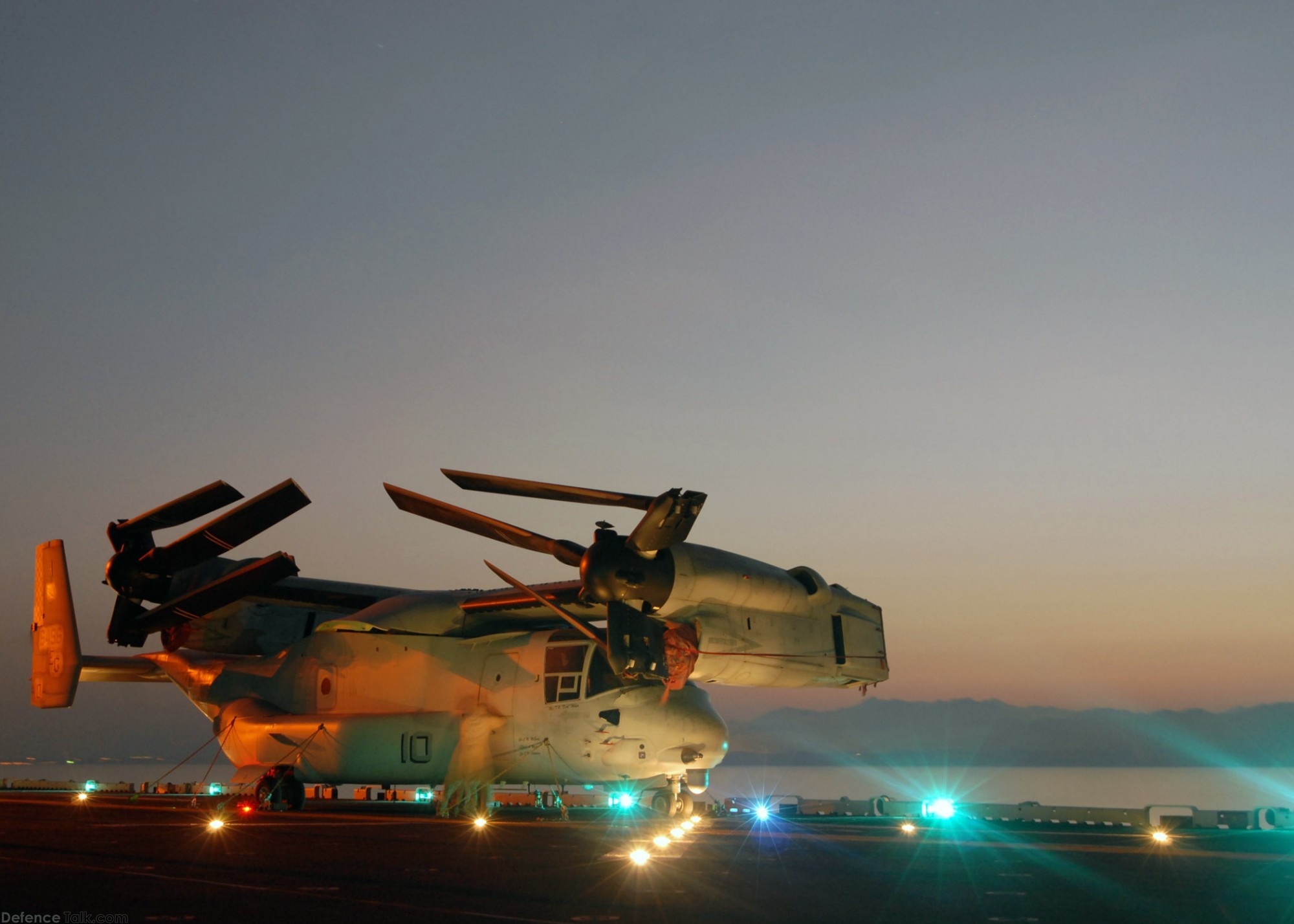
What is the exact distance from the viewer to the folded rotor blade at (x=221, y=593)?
23.9 meters

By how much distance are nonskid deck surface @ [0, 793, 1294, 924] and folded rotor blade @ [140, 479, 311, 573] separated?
19.4 ft

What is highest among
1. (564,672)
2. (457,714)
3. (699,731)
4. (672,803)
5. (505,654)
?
(505,654)

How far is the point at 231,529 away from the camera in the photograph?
23328 millimetres

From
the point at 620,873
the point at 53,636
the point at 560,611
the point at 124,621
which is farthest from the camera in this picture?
the point at 53,636

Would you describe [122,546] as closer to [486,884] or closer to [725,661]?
[725,661]

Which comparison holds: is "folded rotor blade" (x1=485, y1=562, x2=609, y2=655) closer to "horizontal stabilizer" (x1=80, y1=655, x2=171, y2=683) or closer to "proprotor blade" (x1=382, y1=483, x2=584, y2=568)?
"proprotor blade" (x1=382, y1=483, x2=584, y2=568)

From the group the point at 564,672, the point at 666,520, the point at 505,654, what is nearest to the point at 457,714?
the point at 505,654

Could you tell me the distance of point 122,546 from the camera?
83.0 feet

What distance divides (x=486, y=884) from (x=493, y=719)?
38.8 ft

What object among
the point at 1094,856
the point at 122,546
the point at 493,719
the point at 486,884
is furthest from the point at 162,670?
the point at 1094,856

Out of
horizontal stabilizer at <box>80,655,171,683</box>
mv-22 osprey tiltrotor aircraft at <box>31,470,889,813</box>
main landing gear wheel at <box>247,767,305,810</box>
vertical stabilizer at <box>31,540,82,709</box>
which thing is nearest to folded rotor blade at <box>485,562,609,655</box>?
mv-22 osprey tiltrotor aircraft at <box>31,470,889,813</box>

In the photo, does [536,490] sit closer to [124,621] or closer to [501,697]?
[501,697]

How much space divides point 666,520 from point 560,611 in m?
4.43

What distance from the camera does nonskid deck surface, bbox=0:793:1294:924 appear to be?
32.8 ft
